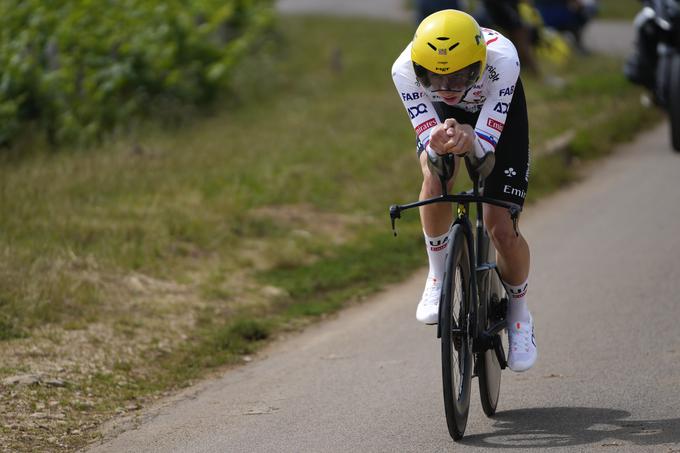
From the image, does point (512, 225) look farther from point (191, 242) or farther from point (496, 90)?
point (191, 242)

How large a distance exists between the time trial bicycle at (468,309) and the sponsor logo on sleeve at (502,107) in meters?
0.24

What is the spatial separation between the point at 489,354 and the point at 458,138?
3.90 ft

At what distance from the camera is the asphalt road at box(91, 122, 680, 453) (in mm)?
5305

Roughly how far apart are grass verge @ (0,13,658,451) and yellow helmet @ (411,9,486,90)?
2.43 m

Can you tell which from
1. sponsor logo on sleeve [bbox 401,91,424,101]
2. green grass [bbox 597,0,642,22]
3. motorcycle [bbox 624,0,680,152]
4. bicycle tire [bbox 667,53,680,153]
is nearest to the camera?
sponsor logo on sleeve [bbox 401,91,424,101]

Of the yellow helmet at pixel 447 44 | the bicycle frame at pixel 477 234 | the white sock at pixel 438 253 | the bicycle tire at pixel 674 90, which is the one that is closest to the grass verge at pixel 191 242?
the bicycle tire at pixel 674 90

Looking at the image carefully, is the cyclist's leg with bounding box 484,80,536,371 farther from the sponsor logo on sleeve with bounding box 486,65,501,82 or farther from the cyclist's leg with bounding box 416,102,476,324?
the sponsor logo on sleeve with bounding box 486,65,501,82

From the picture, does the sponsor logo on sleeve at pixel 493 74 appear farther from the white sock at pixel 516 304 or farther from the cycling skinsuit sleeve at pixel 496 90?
the white sock at pixel 516 304

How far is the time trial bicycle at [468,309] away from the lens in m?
4.93

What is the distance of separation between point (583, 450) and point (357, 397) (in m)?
1.38

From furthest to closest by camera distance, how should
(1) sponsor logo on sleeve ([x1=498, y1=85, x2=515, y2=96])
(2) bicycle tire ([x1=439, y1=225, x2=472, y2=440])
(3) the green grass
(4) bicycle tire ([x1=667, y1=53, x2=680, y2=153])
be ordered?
(3) the green grass, (4) bicycle tire ([x1=667, y1=53, x2=680, y2=153]), (1) sponsor logo on sleeve ([x1=498, y1=85, x2=515, y2=96]), (2) bicycle tire ([x1=439, y1=225, x2=472, y2=440])

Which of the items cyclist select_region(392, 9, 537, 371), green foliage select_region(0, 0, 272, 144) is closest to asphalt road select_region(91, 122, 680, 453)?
cyclist select_region(392, 9, 537, 371)

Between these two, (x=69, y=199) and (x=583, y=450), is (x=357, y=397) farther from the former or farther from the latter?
(x=69, y=199)

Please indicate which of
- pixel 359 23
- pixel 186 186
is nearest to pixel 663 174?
pixel 186 186
